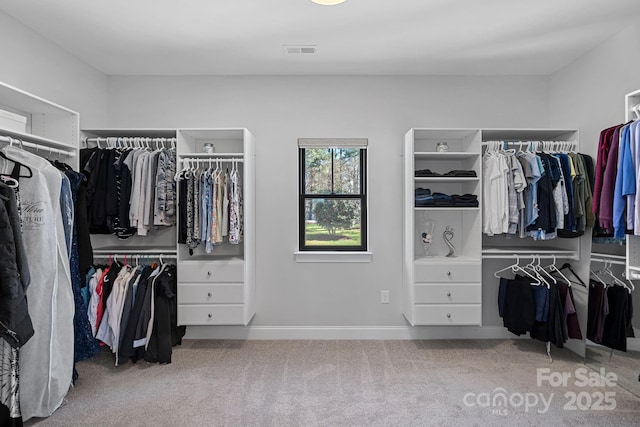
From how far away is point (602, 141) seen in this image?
98.1 inches

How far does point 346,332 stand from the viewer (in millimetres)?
3713

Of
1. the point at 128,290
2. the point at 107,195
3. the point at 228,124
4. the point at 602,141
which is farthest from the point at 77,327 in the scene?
the point at 602,141

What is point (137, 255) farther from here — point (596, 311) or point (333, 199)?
point (596, 311)

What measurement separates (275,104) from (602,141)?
2.71 m

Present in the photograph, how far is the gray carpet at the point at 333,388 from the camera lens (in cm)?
229

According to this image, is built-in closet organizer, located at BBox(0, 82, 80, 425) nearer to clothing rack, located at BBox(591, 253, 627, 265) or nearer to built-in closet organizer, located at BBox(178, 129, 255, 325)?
built-in closet organizer, located at BBox(178, 129, 255, 325)

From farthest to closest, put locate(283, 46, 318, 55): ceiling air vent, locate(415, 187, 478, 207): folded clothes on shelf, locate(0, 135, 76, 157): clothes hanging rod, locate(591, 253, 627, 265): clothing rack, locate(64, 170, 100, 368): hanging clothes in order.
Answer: locate(415, 187, 478, 207): folded clothes on shelf → locate(283, 46, 318, 55): ceiling air vent → locate(591, 253, 627, 265): clothing rack → locate(64, 170, 100, 368): hanging clothes → locate(0, 135, 76, 157): clothes hanging rod

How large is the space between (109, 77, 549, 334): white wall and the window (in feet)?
0.43

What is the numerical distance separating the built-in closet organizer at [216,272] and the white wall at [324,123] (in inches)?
12.0

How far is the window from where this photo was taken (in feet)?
12.6

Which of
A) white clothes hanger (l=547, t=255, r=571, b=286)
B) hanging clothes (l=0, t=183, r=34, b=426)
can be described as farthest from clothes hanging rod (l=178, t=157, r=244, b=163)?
white clothes hanger (l=547, t=255, r=571, b=286)

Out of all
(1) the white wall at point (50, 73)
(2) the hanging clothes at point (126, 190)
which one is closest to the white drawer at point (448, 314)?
(2) the hanging clothes at point (126, 190)

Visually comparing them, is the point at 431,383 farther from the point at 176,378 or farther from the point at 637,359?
the point at 176,378

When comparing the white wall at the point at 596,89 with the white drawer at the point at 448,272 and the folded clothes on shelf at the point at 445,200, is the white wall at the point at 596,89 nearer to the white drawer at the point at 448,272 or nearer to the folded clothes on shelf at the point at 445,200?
the white drawer at the point at 448,272
